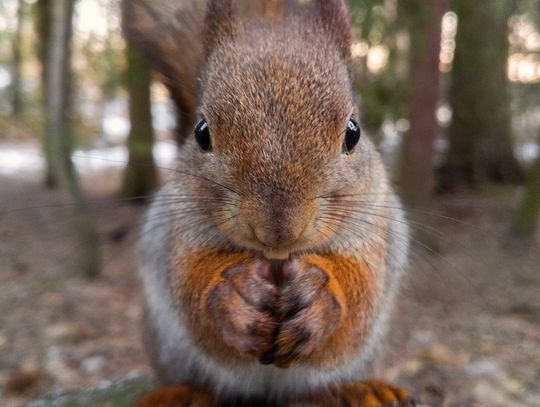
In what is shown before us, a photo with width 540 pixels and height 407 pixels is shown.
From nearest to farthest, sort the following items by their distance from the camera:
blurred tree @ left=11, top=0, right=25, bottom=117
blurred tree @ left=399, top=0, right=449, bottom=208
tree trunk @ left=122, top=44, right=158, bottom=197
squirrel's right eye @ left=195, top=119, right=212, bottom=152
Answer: squirrel's right eye @ left=195, top=119, right=212, bottom=152, blurred tree @ left=399, top=0, right=449, bottom=208, tree trunk @ left=122, top=44, right=158, bottom=197, blurred tree @ left=11, top=0, right=25, bottom=117

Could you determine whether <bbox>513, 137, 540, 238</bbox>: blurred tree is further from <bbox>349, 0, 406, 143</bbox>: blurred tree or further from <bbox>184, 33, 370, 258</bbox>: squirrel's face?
<bbox>184, 33, 370, 258</bbox>: squirrel's face

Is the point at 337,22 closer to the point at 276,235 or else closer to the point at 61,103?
the point at 276,235

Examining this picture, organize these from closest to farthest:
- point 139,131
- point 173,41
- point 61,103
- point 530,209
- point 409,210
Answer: point 173,41
point 409,210
point 61,103
point 530,209
point 139,131

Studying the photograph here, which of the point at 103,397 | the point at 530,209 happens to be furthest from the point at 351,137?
the point at 530,209

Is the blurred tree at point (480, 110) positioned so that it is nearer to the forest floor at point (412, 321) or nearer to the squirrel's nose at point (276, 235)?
the forest floor at point (412, 321)

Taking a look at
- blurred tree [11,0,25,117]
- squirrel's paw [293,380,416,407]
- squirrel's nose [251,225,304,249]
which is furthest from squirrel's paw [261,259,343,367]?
blurred tree [11,0,25,117]

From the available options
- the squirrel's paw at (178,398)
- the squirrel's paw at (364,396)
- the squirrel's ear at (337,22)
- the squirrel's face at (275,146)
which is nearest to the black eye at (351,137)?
the squirrel's face at (275,146)
